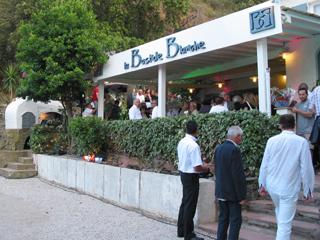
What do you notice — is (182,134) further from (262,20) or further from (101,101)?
(101,101)

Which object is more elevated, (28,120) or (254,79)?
(254,79)

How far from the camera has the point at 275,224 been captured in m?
6.76

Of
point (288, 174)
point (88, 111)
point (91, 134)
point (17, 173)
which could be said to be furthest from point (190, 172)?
point (17, 173)

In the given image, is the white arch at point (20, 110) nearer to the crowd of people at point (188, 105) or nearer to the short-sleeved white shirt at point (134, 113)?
the crowd of people at point (188, 105)

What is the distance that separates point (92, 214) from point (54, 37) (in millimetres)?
7578

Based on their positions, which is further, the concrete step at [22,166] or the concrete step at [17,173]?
the concrete step at [22,166]

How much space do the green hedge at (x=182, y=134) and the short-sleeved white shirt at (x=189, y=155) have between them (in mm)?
1508

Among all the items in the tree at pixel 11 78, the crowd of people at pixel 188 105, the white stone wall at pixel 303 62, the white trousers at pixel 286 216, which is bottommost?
the white trousers at pixel 286 216

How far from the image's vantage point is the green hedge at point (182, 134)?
790 cm

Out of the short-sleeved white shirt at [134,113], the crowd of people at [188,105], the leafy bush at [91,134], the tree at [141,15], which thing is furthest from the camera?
the tree at [141,15]

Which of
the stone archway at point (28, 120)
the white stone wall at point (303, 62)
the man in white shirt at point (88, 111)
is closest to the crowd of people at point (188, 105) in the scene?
the white stone wall at point (303, 62)

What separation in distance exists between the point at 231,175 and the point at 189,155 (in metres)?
1.12

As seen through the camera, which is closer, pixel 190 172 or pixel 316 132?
pixel 190 172

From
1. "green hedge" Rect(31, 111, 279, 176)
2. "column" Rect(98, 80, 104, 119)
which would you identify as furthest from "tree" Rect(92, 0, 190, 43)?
"green hedge" Rect(31, 111, 279, 176)
